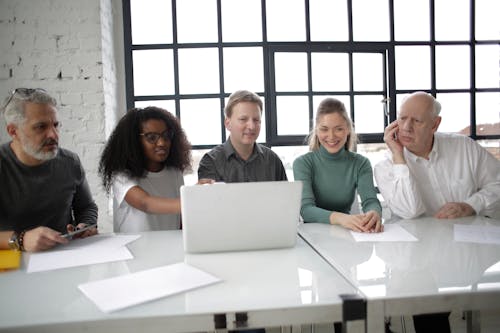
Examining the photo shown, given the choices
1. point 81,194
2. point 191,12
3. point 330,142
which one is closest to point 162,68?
point 191,12

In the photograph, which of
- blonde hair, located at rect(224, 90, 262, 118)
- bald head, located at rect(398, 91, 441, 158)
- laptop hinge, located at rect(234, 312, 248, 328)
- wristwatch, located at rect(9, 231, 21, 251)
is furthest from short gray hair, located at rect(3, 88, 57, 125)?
bald head, located at rect(398, 91, 441, 158)

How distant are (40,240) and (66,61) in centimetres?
180

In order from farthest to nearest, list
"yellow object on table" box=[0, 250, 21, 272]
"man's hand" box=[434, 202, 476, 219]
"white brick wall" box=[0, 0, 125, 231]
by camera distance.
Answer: "white brick wall" box=[0, 0, 125, 231]
"man's hand" box=[434, 202, 476, 219]
"yellow object on table" box=[0, 250, 21, 272]

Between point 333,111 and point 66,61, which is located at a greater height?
point 66,61

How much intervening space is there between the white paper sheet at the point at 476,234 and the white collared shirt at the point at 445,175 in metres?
0.38

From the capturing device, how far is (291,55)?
3.13 m

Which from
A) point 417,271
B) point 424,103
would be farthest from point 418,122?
point 417,271

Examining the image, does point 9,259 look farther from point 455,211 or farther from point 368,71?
point 368,71

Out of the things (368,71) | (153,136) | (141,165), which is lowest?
(141,165)

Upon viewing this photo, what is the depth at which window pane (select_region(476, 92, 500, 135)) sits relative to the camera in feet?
11.2

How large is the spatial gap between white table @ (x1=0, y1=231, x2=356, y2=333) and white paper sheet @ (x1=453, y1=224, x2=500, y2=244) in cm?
57

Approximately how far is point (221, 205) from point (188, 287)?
0.28 metres

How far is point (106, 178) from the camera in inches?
69.2

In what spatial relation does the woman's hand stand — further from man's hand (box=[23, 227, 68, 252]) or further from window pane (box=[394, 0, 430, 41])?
window pane (box=[394, 0, 430, 41])
